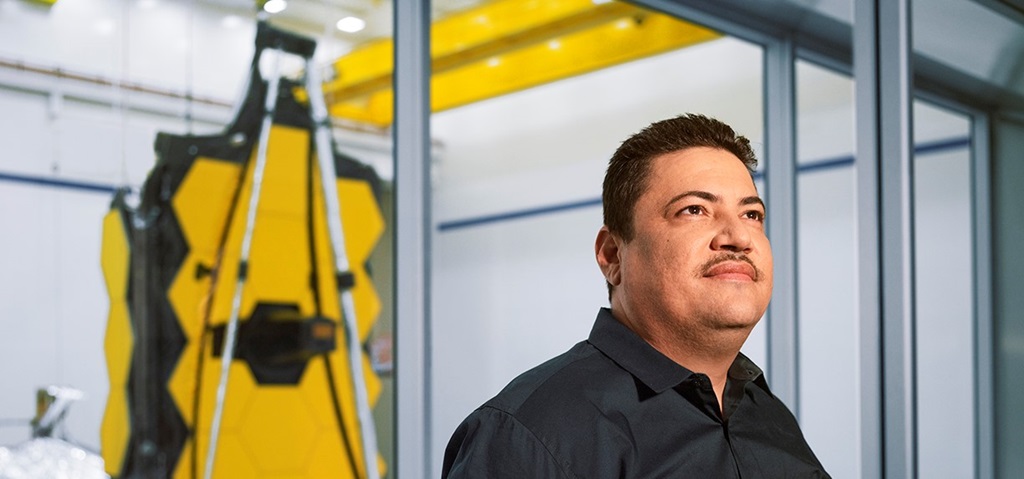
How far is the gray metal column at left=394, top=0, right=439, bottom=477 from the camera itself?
2.94 meters

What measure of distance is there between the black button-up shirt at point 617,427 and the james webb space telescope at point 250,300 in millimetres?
1358

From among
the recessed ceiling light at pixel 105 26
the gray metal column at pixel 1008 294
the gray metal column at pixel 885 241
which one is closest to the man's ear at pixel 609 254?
the recessed ceiling light at pixel 105 26

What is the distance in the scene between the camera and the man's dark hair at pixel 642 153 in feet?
5.00

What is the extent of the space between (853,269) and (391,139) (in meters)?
1.50

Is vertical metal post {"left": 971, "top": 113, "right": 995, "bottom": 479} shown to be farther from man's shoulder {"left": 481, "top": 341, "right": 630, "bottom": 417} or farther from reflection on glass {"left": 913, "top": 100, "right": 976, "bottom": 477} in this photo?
man's shoulder {"left": 481, "top": 341, "right": 630, "bottom": 417}

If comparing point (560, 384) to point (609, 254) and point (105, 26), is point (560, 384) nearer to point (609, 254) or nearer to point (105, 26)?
point (609, 254)

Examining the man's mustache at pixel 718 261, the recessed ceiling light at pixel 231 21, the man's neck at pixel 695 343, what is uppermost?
the recessed ceiling light at pixel 231 21

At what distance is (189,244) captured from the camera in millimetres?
2596

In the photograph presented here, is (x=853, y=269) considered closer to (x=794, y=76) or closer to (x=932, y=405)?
(x=932, y=405)

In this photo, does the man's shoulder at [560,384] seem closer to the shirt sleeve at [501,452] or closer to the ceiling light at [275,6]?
the shirt sleeve at [501,452]

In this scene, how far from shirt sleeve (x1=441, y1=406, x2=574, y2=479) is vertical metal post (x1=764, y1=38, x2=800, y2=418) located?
2.48m

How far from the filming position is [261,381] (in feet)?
8.96

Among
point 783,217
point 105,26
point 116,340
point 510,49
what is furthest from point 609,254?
point 783,217

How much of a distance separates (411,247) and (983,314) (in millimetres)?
1632
